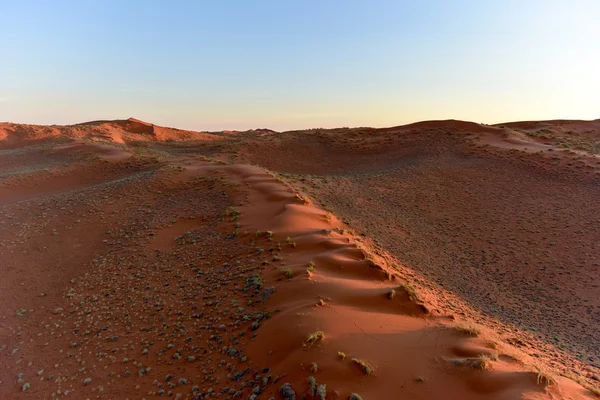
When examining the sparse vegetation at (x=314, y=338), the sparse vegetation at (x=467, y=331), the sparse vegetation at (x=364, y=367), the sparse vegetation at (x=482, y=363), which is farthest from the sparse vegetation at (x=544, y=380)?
the sparse vegetation at (x=314, y=338)

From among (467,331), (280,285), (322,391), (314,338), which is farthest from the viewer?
(280,285)

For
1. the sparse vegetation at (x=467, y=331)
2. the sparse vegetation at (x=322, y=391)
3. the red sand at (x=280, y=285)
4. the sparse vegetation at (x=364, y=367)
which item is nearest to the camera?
the sparse vegetation at (x=322, y=391)

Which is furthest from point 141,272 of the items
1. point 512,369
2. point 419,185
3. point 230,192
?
point 419,185

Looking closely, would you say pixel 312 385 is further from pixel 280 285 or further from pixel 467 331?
pixel 280 285

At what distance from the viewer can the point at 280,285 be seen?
18.4 feet

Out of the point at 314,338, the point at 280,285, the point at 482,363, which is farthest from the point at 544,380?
the point at 280,285

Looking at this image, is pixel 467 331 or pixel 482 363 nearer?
pixel 482 363

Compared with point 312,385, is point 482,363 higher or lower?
higher

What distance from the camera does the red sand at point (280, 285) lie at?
3.87 meters

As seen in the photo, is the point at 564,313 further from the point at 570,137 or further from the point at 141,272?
the point at 570,137

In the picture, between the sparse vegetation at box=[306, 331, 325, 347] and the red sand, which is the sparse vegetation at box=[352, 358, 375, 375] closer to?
the red sand

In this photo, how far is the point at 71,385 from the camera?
4.67m

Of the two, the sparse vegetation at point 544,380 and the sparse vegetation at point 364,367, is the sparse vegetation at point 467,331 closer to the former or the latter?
the sparse vegetation at point 544,380

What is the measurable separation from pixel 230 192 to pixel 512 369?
8905mm
